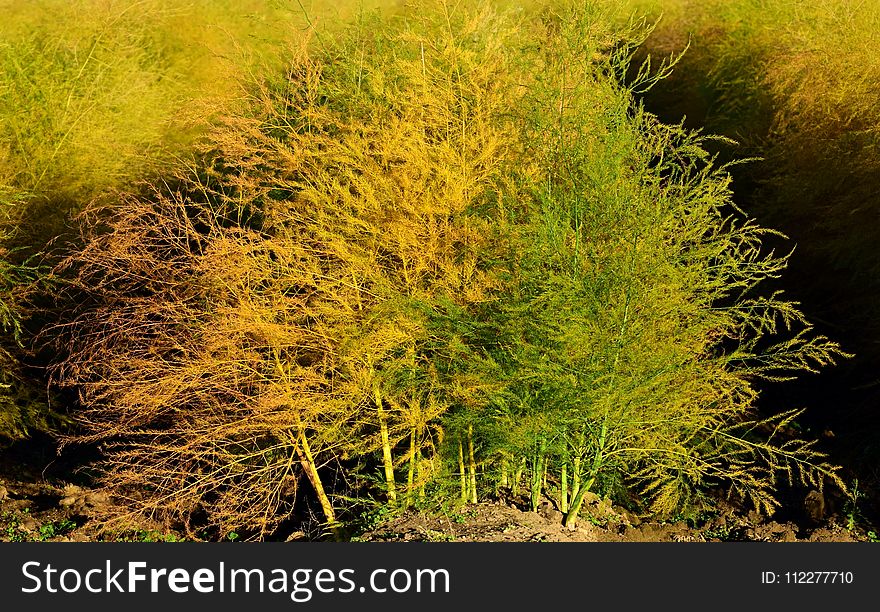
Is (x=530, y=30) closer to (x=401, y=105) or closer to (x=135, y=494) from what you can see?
(x=401, y=105)

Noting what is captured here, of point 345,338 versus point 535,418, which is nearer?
point 535,418

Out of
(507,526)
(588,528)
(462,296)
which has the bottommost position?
(588,528)

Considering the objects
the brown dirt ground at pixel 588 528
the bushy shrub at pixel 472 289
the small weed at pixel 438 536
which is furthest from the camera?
the brown dirt ground at pixel 588 528

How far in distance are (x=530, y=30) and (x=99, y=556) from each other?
746cm

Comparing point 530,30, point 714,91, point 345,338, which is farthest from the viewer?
point 714,91

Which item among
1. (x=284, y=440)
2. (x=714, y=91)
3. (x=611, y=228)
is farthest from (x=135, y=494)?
(x=714, y=91)

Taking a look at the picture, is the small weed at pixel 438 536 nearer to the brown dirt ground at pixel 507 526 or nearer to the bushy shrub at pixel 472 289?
the brown dirt ground at pixel 507 526

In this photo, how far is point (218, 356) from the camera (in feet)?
30.5

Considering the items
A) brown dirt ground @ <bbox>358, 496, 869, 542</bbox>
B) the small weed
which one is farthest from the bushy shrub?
the small weed

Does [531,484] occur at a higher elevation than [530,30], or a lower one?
lower

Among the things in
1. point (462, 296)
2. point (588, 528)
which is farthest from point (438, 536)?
point (462, 296)

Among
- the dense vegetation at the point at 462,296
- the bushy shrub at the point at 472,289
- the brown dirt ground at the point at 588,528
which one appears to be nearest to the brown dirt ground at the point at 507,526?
the brown dirt ground at the point at 588,528

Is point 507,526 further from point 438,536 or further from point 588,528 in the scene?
point 588,528

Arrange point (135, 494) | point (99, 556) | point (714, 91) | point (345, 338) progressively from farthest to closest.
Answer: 1. point (714, 91)
2. point (135, 494)
3. point (345, 338)
4. point (99, 556)
